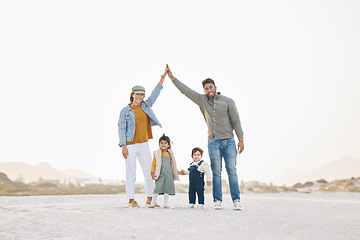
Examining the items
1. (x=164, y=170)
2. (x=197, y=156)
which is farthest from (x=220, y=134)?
(x=164, y=170)

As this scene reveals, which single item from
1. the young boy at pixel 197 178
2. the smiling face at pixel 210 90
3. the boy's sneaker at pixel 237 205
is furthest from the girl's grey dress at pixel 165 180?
the smiling face at pixel 210 90

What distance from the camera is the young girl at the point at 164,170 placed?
25.0 ft

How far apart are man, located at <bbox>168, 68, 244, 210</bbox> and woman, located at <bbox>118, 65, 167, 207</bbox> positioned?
1.04 metres

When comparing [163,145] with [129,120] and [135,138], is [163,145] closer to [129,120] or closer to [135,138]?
[135,138]

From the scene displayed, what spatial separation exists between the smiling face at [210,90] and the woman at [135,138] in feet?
3.59

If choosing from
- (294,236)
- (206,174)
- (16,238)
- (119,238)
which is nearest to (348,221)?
(294,236)

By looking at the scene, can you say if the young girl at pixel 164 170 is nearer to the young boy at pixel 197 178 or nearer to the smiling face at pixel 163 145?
the smiling face at pixel 163 145

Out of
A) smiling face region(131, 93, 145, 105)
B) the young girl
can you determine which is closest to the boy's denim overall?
the young girl

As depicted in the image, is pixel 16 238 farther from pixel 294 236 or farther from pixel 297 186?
pixel 297 186

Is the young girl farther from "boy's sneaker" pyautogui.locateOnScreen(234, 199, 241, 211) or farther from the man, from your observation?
"boy's sneaker" pyautogui.locateOnScreen(234, 199, 241, 211)

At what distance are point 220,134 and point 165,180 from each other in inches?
52.1

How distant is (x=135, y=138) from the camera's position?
7.66 metres

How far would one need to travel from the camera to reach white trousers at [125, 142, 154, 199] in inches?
301

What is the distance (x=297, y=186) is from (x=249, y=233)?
12.6 m
